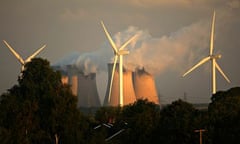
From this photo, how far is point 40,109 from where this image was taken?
5469cm

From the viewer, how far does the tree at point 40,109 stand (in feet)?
170

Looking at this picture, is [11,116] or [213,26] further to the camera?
[213,26]

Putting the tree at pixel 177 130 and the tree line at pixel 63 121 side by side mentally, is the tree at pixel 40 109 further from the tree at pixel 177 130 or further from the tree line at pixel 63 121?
the tree at pixel 177 130

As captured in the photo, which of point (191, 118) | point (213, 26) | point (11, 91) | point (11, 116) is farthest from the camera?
point (213, 26)

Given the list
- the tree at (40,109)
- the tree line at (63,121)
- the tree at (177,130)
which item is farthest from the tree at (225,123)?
the tree at (40,109)

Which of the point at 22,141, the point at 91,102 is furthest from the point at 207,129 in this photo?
the point at 91,102

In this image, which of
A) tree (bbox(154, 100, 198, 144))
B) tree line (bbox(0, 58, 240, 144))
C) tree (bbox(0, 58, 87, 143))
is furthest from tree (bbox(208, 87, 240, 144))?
tree (bbox(0, 58, 87, 143))

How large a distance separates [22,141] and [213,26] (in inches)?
2253

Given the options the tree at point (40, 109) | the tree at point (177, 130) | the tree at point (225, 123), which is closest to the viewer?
the tree at point (40, 109)

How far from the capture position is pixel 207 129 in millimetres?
58062

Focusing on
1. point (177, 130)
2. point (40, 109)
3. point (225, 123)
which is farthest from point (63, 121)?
point (225, 123)

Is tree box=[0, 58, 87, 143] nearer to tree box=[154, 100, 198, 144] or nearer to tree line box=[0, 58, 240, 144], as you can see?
tree line box=[0, 58, 240, 144]

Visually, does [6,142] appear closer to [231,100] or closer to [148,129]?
[148,129]

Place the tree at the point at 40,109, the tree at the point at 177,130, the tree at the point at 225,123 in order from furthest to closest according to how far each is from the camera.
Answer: the tree at the point at 177,130 < the tree at the point at 225,123 < the tree at the point at 40,109
